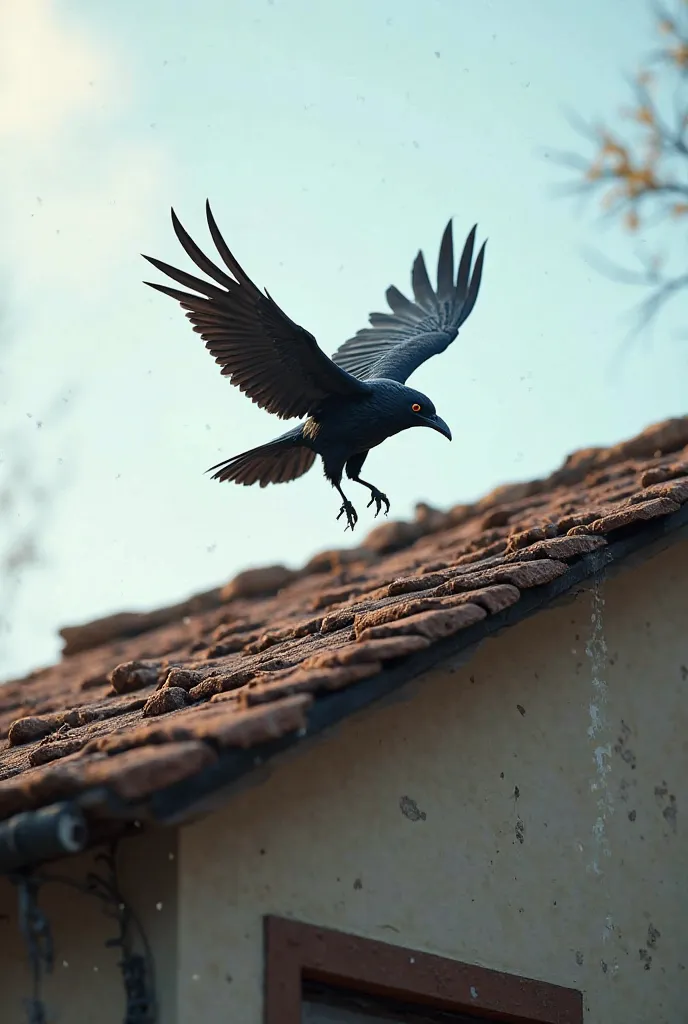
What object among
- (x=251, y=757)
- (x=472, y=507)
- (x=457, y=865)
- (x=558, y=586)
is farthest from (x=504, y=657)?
(x=472, y=507)

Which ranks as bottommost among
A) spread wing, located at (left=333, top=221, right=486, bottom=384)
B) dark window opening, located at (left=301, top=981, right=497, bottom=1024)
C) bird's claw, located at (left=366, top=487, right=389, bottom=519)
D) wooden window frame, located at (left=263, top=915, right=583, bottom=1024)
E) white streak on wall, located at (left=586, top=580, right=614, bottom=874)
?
dark window opening, located at (left=301, top=981, right=497, bottom=1024)

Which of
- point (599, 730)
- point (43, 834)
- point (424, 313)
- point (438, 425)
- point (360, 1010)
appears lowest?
point (360, 1010)

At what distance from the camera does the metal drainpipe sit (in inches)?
134

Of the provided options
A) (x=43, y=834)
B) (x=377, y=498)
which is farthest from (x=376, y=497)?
(x=43, y=834)

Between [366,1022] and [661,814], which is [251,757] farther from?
[661,814]

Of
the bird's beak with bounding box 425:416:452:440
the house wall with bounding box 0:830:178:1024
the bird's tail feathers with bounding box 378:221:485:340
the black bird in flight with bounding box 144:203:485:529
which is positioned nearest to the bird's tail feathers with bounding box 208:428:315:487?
the black bird in flight with bounding box 144:203:485:529

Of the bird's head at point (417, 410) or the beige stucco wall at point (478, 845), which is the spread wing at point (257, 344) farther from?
the beige stucco wall at point (478, 845)

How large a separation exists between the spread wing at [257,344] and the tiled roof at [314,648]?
2.67 feet

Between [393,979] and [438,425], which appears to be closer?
[393,979]

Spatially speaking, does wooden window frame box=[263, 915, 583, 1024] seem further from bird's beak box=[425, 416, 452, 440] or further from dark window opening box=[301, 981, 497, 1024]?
bird's beak box=[425, 416, 452, 440]

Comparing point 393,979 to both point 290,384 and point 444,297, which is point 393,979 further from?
point 444,297

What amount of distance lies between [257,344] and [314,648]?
114 cm

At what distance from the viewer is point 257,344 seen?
17.4ft

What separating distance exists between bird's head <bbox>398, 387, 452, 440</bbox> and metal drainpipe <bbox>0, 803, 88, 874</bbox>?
2498 mm
